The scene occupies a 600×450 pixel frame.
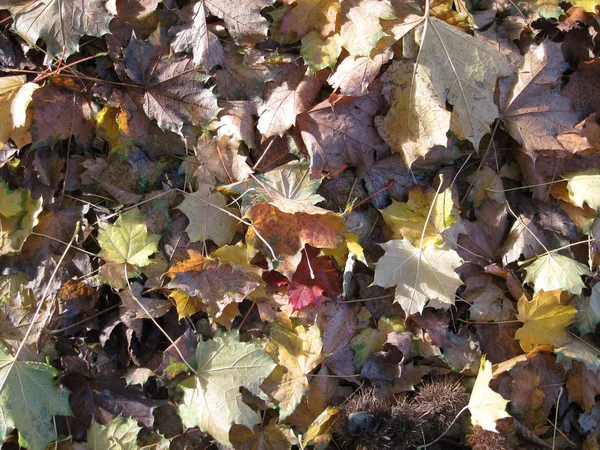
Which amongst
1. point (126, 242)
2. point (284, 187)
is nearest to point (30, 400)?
point (126, 242)

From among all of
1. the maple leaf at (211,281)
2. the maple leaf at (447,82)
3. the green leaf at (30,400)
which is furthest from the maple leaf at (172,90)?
the green leaf at (30,400)

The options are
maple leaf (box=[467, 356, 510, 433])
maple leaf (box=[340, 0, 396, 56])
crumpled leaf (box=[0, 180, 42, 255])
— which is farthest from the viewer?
crumpled leaf (box=[0, 180, 42, 255])

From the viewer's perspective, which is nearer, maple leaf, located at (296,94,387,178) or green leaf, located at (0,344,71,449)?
green leaf, located at (0,344,71,449)

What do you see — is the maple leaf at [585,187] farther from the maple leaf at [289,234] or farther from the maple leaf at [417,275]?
the maple leaf at [289,234]

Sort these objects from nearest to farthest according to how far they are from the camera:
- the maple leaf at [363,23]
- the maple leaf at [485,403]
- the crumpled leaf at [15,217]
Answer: the maple leaf at [485,403] → the maple leaf at [363,23] → the crumpled leaf at [15,217]

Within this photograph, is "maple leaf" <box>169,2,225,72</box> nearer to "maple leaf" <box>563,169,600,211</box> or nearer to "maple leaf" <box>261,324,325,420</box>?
"maple leaf" <box>261,324,325,420</box>

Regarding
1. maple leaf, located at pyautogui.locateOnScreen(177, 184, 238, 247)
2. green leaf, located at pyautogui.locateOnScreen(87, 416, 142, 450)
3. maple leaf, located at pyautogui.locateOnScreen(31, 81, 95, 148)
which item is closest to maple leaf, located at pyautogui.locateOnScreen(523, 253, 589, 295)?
maple leaf, located at pyautogui.locateOnScreen(177, 184, 238, 247)

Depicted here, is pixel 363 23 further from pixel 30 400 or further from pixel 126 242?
pixel 30 400
